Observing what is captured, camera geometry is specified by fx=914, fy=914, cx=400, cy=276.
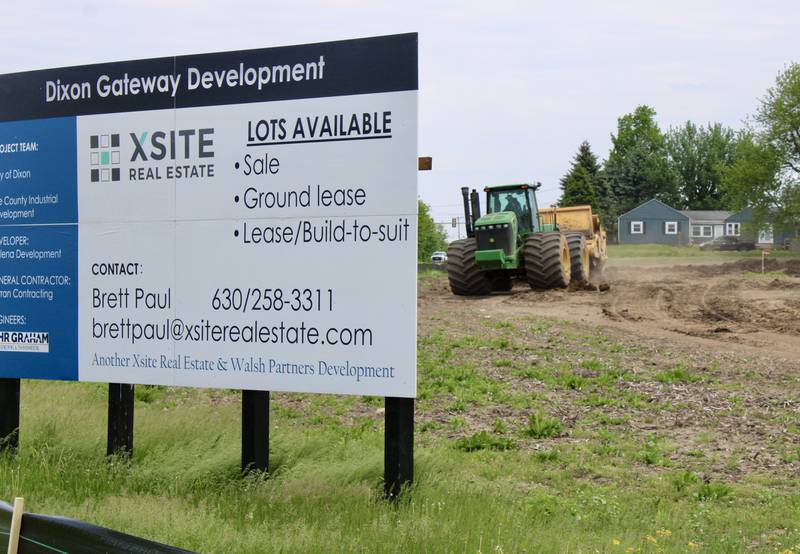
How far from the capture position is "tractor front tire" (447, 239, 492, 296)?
26.7 meters

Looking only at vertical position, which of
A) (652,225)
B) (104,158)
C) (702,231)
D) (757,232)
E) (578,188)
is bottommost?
(104,158)

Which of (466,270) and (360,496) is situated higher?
(466,270)

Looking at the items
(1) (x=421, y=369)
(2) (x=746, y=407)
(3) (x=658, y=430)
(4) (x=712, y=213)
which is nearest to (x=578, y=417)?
(3) (x=658, y=430)

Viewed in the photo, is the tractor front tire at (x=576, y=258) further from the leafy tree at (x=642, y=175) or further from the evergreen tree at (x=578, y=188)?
the leafy tree at (x=642, y=175)

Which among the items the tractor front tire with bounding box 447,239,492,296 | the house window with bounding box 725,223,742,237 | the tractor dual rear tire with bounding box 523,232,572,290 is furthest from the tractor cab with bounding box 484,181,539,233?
the house window with bounding box 725,223,742,237

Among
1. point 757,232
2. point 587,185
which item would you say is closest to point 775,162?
point 757,232

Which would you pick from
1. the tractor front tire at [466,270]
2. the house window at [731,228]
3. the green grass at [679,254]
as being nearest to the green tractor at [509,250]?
the tractor front tire at [466,270]

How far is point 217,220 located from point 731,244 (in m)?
67.9

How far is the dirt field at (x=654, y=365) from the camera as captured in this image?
980 centimetres

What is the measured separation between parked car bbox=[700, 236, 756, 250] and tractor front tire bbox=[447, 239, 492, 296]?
4653cm

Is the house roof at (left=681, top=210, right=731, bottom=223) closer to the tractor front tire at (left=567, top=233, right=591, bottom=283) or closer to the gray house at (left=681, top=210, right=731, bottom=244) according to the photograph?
the gray house at (left=681, top=210, right=731, bottom=244)

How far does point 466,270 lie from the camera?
26.7m

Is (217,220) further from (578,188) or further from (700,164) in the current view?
(700,164)

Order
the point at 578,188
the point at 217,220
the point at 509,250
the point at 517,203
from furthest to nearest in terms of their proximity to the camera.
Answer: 1. the point at 578,188
2. the point at 517,203
3. the point at 509,250
4. the point at 217,220
